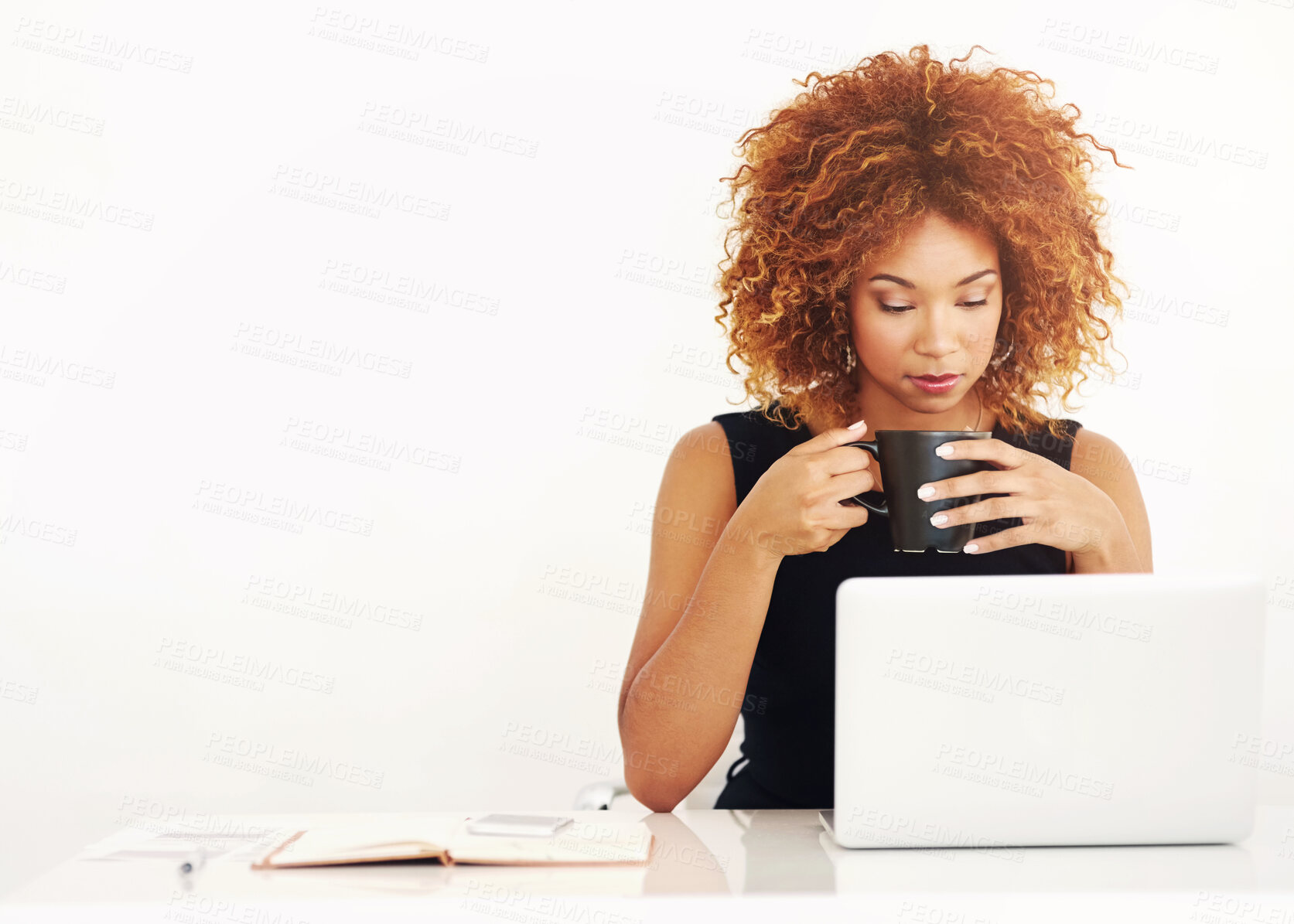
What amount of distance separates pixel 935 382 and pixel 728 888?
85 centimetres

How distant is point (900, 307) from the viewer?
139cm

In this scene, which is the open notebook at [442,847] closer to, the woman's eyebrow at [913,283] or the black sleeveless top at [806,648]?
the black sleeveless top at [806,648]

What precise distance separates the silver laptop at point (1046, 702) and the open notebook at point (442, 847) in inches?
8.4

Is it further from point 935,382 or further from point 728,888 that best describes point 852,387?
point 728,888

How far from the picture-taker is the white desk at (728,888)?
0.74 m

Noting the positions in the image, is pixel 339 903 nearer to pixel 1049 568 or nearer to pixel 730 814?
pixel 730 814

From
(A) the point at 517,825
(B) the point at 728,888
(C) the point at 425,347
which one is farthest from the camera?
(C) the point at 425,347

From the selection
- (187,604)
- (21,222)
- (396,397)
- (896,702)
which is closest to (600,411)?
(396,397)

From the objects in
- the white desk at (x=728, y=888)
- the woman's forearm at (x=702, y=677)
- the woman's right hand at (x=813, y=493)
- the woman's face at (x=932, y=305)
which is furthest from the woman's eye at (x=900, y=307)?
the white desk at (x=728, y=888)

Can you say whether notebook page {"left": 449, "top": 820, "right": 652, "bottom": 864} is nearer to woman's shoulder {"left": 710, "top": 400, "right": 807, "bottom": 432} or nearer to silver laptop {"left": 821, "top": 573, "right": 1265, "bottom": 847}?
silver laptop {"left": 821, "top": 573, "right": 1265, "bottom": 847}

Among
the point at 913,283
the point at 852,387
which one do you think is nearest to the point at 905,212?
the point at 913,283

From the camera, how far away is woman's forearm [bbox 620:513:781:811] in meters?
1.28

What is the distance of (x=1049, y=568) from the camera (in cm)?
159

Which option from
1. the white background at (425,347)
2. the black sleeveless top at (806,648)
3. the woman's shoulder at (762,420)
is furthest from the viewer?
the white background at (425,347)
